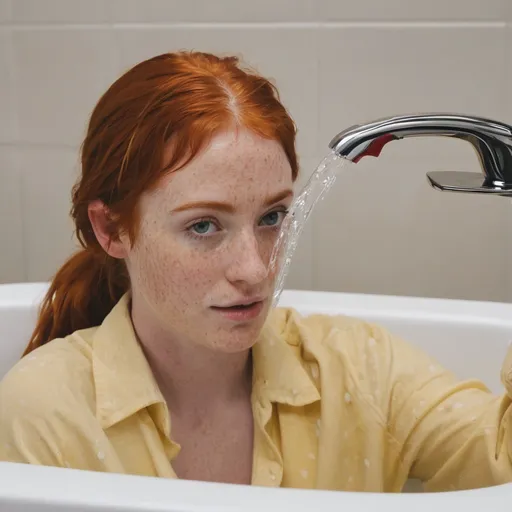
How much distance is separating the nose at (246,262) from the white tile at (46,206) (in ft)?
2.44

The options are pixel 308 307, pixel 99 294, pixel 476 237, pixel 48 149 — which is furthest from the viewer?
pixel 48 149

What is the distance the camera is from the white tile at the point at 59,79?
5.19 ft

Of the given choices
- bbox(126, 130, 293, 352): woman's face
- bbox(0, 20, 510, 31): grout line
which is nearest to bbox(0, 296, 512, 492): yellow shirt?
bbox(126, 130, 293, 352): woman's face

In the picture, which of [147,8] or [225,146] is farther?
[147,8]

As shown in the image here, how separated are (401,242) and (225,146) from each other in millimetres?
672

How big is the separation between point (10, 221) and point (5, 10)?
14.6 inches

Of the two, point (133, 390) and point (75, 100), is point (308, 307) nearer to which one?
point (133, 390)

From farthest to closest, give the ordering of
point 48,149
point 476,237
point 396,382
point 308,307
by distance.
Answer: point 48,149 < point 476,237 < point 308,307 < point 396,382

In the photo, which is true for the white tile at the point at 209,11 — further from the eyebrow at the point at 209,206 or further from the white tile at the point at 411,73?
the eyebrow at the point at 209,206

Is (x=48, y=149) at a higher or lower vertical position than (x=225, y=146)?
lower

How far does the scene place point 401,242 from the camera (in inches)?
60.8

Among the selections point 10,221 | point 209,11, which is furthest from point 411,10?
point 10,221

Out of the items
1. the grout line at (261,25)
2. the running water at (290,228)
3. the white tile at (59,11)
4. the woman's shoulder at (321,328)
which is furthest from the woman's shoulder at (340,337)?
the white tile at (59,11)

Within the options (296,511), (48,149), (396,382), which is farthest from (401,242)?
(296,511)
